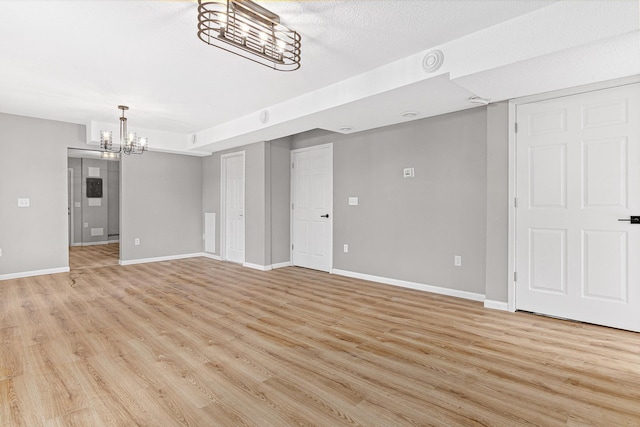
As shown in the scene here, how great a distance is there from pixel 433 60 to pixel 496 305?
103 inches

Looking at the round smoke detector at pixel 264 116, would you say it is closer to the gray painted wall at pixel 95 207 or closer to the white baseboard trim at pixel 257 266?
the white baseboard trim at pixel 257 266

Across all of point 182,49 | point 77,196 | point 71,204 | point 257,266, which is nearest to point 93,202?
point 77,196

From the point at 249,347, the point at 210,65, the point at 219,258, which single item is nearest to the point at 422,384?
the point at 249,347

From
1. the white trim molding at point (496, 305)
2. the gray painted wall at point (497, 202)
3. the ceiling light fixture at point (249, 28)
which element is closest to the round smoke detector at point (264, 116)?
the ceiling light fixture at point (249, 28)

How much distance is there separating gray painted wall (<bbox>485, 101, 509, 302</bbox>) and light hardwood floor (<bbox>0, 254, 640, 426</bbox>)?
0.34m

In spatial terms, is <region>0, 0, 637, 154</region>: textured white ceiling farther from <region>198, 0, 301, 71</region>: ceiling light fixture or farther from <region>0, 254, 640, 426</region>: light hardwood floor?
<region>0, 254, 640, 426</region>: light hardwood floor

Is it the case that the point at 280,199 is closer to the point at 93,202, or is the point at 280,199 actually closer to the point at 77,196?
the point at 93,202

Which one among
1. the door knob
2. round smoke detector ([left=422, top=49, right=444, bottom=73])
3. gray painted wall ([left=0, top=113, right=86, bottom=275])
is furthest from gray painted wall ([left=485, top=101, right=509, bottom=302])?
gray painted wall ([left=0, top=113, right=86, bottom=275])

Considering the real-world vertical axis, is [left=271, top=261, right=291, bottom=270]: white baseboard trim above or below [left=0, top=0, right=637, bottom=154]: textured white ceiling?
below

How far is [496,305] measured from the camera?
374 centimetres

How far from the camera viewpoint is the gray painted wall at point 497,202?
3.71 metres

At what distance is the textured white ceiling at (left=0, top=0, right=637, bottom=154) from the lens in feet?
8.09

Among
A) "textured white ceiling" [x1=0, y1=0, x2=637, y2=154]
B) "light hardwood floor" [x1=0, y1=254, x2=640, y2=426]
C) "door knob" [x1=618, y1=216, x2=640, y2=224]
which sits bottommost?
"light hardwood floor" [x1=0, y1=254, x2=640, y2=426]

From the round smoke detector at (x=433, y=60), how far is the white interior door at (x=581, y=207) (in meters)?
1.25
